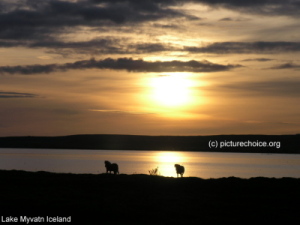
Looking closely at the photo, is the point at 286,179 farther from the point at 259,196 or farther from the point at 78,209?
the point at 78,209

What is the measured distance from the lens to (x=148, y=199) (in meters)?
25.6

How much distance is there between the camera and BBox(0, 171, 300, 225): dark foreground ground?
70.6 feet

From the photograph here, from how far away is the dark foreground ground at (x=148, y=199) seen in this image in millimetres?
21531

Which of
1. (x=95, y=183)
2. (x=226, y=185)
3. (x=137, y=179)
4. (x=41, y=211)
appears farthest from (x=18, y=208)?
(x=226, y=185)

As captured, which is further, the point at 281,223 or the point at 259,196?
the point at 259,196

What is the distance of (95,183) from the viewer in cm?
3094

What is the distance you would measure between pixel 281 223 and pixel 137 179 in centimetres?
1326

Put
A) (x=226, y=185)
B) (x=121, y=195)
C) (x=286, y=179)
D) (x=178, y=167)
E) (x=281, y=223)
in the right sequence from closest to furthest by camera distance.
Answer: (x=281, y=223) → (x=121, y=195) → (x=226, y=185) → (x=286, y=179) → (x=178, y=167)

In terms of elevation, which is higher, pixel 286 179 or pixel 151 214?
pixel 286 179

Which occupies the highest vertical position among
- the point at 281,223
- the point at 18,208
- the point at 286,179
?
the point at 286,179

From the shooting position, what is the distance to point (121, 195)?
26.7m

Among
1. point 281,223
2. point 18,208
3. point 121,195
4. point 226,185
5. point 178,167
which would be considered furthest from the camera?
point 178,167

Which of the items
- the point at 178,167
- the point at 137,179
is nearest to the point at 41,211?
the point at 137,179

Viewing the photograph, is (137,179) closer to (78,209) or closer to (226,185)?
(226,185)
